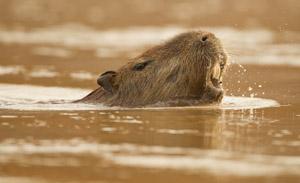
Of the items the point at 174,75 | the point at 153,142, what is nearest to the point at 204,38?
the point at 174,75

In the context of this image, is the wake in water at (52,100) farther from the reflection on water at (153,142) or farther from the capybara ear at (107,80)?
the reflection on water at (153,142)

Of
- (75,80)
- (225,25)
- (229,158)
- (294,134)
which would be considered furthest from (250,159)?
(225,25)

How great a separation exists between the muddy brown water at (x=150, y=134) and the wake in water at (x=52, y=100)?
1 cm

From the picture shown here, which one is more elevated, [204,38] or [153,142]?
[204,38]

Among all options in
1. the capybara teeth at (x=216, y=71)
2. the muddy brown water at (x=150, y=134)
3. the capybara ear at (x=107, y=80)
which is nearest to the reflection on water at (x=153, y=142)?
the muddy brown water at (x=150, y=134)

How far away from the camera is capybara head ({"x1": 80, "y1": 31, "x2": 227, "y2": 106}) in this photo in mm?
7570

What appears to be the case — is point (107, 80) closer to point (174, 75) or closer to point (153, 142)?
point (174, 75)

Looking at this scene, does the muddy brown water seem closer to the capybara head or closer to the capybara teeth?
the capybara head

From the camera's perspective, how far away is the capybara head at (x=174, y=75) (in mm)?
7570

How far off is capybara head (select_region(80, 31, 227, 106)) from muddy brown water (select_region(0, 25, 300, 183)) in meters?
0.19

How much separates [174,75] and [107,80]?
0.77 m

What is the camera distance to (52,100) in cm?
892

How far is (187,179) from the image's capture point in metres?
4.80

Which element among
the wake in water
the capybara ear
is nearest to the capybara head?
the capybara ear
